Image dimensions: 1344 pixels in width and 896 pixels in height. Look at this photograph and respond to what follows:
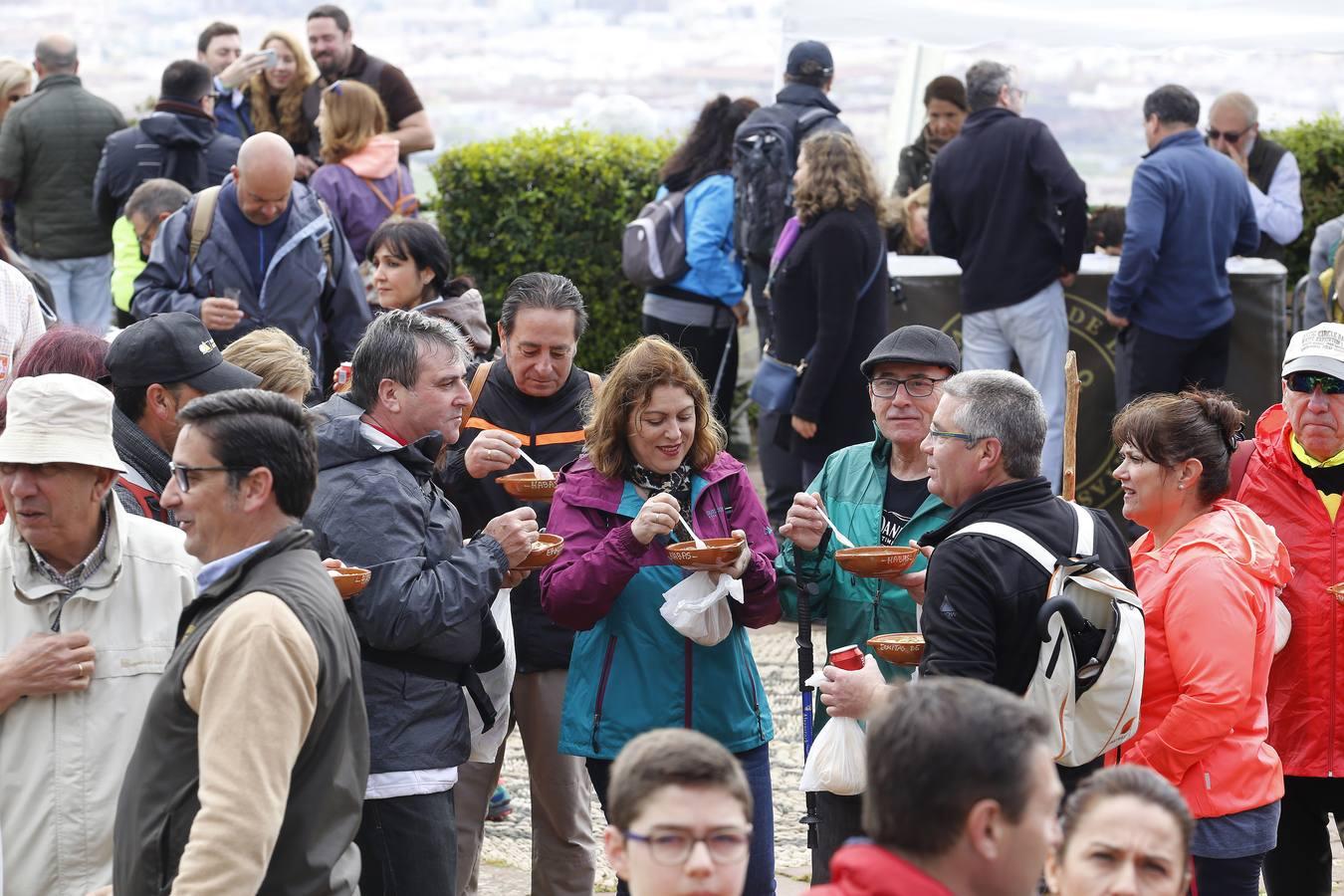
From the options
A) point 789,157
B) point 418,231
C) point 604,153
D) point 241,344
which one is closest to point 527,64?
point 604,153

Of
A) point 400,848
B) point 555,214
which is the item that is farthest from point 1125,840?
point 555,214

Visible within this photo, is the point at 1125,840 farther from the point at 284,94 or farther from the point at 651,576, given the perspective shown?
the point at 284,94

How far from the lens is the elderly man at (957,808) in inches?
96.5

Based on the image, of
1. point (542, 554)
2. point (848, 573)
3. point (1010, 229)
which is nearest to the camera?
point (542, 554)

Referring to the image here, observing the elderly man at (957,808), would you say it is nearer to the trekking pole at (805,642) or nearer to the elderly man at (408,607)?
the elderly man at (408,607)

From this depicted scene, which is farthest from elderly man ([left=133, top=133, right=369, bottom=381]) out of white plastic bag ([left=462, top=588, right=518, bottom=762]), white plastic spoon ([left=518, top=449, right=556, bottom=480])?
white plastic bag ([left=462, top=588, right=518, bottom=762])

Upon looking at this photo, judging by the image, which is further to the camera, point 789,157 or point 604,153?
point 604,153

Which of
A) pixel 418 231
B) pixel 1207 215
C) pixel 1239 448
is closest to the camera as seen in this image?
pixel 1239 448

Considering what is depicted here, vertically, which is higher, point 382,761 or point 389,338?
point 389,338

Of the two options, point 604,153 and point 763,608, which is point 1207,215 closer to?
point 604,153

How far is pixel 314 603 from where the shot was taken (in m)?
3.07

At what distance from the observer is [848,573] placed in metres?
4.73

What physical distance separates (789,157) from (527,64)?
1169cm

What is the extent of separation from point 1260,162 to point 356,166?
18.3ft
